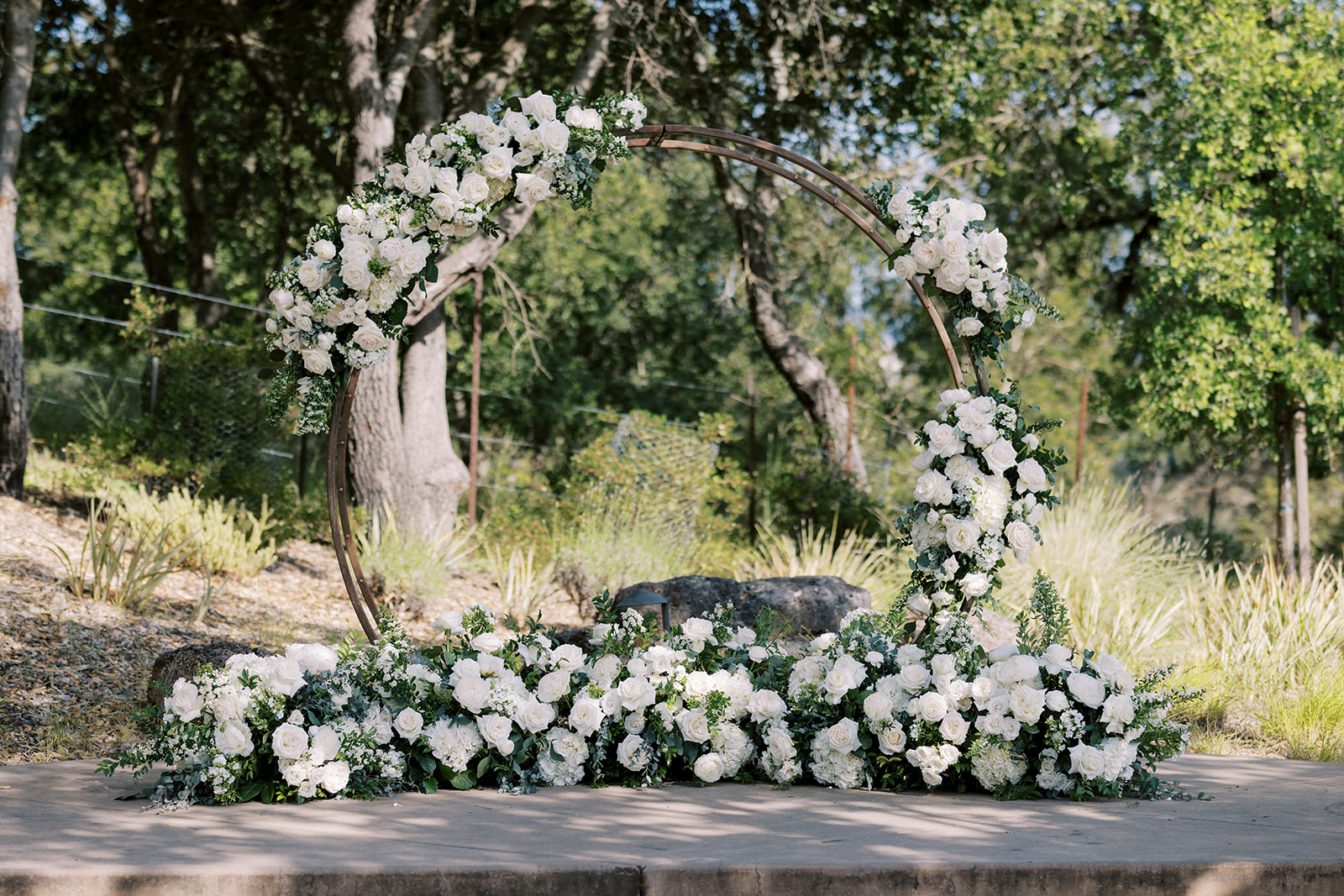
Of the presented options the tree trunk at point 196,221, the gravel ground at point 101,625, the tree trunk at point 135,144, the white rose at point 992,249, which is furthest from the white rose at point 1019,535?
the tree trunk at point 196,221

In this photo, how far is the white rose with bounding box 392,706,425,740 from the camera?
338cm

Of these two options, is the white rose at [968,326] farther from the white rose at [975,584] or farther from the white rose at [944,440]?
the white rose at [975,584]

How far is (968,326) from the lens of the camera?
14.4 feet

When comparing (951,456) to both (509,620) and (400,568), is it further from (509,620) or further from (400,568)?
(400,568)

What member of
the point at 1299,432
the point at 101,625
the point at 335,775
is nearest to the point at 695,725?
the point at 335,775

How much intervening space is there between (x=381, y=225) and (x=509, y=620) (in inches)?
61.3

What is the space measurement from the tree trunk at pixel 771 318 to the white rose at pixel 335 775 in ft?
24.0

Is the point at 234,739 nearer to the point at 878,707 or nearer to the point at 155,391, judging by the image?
the point at 878,707

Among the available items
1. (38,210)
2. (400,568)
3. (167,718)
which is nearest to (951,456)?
(167,718)

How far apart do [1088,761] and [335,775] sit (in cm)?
232

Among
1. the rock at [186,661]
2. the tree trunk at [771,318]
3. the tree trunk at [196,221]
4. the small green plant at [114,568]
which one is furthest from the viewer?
the tree trunk at [196,221]

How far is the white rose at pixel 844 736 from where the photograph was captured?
3512mm

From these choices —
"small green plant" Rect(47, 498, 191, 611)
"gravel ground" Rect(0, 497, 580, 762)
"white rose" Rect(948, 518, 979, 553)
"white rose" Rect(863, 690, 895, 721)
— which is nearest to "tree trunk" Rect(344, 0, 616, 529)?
"gravel ground" Rect(0, 497, 580, 762)

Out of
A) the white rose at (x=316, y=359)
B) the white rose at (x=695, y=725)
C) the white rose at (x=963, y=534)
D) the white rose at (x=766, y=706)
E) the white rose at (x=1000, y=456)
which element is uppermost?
the white rose at (x=316, y=359)
